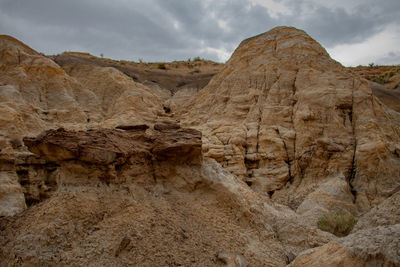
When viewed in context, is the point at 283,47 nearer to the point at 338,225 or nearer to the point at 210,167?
the point at 210,167

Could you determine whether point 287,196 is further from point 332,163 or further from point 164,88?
point 164,88

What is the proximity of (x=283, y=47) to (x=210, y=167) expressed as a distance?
432 inches

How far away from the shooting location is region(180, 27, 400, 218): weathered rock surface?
963 centimetres

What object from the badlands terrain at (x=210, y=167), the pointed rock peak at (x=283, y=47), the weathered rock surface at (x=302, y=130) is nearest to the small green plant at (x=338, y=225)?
the badlands terrain at (x=210, y=167)

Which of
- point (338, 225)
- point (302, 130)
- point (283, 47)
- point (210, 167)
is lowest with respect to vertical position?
point (338, 225)

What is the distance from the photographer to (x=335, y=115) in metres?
11.5

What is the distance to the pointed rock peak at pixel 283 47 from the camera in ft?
47.3

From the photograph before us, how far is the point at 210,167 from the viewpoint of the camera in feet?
23.7

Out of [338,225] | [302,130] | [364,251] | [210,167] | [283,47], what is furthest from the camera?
[283,47]

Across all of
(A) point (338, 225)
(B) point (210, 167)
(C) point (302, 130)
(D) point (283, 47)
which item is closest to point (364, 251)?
(A) point (338, 225)

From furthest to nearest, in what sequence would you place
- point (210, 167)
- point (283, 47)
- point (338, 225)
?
1. point (283, 47)
2. point (210, 167)
3. point (338, 225)

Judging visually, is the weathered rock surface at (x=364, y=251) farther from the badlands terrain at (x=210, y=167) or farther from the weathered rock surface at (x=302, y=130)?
the weathered rock surface at (x=302, y=130)

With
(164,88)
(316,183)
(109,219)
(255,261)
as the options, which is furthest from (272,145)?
(164,88)

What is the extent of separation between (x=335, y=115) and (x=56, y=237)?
37.0ft
